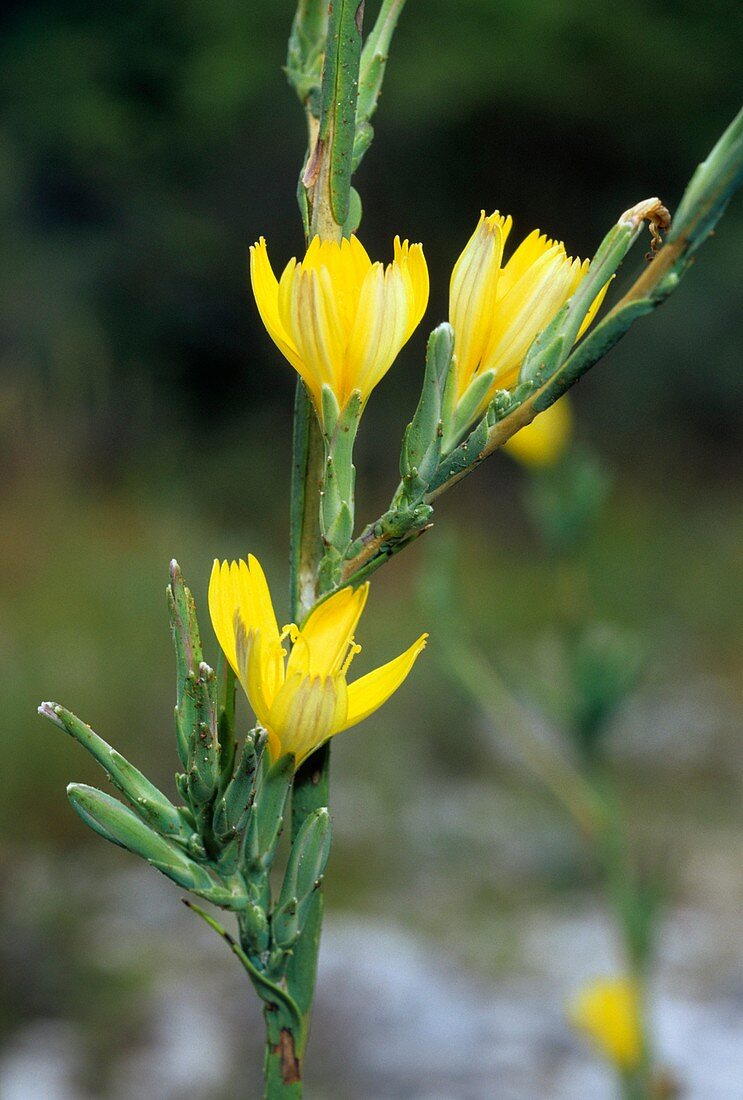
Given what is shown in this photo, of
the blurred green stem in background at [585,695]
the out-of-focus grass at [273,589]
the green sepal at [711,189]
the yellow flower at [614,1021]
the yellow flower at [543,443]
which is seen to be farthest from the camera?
the out-of-focus grass at [273,589]

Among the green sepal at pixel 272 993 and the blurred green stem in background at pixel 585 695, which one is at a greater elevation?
the blurred green stem in background at pixel 585 695

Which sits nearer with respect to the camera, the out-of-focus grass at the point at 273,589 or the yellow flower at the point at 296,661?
the yellow flower at the point at 296,661

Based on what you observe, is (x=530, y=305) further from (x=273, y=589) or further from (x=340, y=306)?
(x=273, y=589)

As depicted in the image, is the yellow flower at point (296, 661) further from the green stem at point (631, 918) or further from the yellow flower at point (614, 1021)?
the yellow flower at point (614, 1021)

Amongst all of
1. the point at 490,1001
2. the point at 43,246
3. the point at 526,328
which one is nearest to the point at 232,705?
the point at 526,328

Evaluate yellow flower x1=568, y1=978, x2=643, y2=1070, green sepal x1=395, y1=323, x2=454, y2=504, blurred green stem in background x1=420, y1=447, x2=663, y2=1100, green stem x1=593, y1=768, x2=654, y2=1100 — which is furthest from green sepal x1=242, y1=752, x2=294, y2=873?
yellow flower x1=568, y1=978, x2=643, y2=1070

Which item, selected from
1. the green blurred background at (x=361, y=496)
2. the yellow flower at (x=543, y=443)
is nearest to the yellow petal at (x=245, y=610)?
the yellow flower at (x=543, y=443)

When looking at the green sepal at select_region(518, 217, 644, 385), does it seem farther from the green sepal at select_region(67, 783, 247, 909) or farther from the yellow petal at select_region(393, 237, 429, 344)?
the green sepal at select_region(67, 783, 247, 909)

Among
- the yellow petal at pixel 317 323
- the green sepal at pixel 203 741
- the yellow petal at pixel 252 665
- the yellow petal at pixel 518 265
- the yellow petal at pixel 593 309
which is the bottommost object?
the green sepal at pixel 203 741
